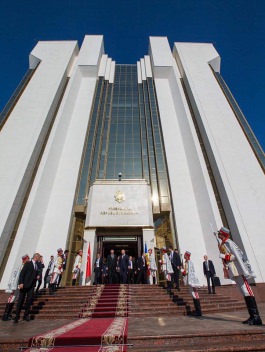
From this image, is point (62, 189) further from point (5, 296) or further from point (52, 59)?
point (52, 59)

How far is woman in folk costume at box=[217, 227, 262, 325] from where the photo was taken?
3.92m

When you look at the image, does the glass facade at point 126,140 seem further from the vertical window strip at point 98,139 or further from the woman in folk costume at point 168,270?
the woman in folk costume at point 168,270

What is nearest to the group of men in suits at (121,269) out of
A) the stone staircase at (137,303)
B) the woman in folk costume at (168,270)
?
the stone staircase at (137,303)

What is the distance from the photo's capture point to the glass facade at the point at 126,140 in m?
16.6

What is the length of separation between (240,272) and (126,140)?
16.6 m

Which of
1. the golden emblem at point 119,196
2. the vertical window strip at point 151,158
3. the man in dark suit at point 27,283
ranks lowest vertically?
the man in dark suit at point 27,283

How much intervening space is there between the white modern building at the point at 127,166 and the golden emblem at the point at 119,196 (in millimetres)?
75

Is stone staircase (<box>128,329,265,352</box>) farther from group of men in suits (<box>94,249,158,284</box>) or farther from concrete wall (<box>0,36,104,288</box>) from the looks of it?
concrete wall (<box>0,36,104,288</box>)

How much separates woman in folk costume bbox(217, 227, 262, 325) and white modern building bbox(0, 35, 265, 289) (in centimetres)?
783

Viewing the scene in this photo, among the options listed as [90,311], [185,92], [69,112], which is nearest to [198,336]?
[90,311]

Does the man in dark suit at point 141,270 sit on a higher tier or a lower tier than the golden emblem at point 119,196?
lower

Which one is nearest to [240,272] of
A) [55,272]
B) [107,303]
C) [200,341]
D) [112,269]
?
[200,341]

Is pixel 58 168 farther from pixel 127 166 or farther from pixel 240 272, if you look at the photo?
pixel 240 272

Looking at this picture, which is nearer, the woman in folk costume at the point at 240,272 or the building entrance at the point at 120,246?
the woman in folk costume at the point at 240,272
